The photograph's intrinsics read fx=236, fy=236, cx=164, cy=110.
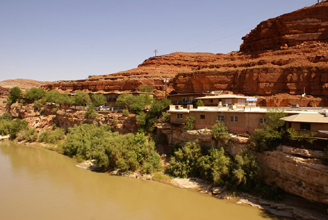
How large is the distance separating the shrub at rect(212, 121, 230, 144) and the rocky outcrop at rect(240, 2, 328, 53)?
1867 cm

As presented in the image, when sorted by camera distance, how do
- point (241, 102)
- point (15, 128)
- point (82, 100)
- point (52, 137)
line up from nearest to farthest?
point (241, 102)
point (52, 137)
point (15, 128)
point (82, 100)

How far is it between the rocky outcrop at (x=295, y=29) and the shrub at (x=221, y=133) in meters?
18.7

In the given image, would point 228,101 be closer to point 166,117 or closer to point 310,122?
point 166,117

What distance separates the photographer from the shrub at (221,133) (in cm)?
1664

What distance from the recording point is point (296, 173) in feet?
41.8

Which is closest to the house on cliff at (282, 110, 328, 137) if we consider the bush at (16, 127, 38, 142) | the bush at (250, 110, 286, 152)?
the bush at (250, 110, 286, 152)

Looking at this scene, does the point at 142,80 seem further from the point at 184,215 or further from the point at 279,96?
the point at 184,215

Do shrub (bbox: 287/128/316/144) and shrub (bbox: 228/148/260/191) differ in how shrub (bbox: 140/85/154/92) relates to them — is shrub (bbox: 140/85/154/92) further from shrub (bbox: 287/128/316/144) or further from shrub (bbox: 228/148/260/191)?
shrub (bbox: 287/128/316/144)

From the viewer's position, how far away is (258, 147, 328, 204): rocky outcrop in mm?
11734

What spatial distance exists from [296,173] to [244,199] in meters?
3.31

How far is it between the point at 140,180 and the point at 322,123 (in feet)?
40.6

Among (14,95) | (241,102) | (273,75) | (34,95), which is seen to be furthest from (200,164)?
(14,95)

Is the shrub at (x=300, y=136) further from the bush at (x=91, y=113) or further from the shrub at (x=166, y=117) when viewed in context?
the bush at (x=91, y=113)

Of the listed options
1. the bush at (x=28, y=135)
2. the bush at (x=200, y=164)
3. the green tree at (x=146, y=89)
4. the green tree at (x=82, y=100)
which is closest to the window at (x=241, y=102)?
the bush at (x=200, y=164)
